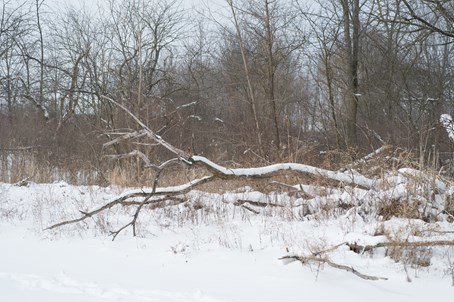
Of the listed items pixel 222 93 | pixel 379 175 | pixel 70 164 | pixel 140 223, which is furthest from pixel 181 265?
pixel 222 93

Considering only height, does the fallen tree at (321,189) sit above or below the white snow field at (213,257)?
above

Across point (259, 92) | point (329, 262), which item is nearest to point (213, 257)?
point (329, 262)

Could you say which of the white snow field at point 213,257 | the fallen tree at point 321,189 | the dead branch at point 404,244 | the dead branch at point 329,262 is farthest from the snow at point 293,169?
the dead branch at point 329,262

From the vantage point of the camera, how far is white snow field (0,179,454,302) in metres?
4.15

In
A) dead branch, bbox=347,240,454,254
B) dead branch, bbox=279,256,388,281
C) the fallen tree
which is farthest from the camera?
the fallen tree

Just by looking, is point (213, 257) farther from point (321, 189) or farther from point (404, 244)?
point (321, 189)

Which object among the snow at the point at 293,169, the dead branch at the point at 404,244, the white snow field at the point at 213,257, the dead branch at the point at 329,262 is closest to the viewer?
the white snow field at the point at 213,257

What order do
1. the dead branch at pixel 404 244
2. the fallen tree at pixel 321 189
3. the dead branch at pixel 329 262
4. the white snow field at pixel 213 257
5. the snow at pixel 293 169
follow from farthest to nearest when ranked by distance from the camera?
the snow at pixel 293 169, the fallen tree at pixel 321 189, the dead branch at pixel 404 244, the dead branch at pixel 329 262, the white snow field at pixel 213 257

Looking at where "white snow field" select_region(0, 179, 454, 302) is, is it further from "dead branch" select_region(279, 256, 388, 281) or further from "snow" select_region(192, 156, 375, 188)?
"snow" select_region(192, 156, 375, 188)

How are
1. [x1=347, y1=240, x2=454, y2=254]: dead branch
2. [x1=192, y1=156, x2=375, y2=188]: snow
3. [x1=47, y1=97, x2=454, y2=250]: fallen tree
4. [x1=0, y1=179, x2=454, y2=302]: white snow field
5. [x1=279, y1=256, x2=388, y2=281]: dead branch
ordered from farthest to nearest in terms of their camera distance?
1. [x1=192, y1=156, x2=375, y2=188]: snow
2. [x1=47, y1=97, x2=454, y2=250]: fallen tree
3. [x1=347, y1=240, x2=454, y2=254]: dead branch
4. [x1=279, y1=256, x2=388, y2=281]: dead branch
5. [x1=0, y1=179, x2=454, y2=302]: white snow field

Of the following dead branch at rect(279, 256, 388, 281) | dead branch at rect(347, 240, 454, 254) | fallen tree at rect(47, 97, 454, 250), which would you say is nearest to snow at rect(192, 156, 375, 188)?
fallen tree at rect(47, 97, 454, 250)

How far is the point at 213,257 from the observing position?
212 inches

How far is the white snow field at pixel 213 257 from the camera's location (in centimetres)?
415

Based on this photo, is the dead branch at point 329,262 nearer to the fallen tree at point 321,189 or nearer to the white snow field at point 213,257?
the white snow field at point 213,257
